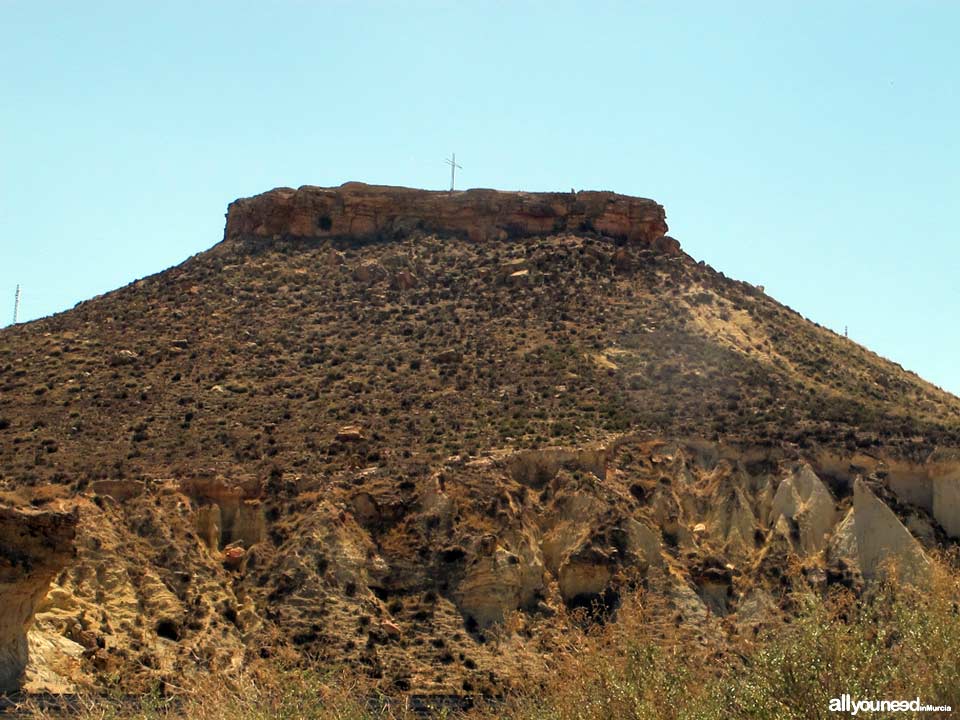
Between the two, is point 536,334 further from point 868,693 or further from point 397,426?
point 868,693

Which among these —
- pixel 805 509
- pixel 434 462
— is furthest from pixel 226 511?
pixel 805 509

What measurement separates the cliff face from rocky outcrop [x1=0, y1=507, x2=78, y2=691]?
33195 mm

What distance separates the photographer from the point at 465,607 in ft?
158

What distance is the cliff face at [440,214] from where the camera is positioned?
244 feet

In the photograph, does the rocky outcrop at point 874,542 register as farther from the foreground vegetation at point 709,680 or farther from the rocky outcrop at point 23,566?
the rocky outcrop at point 23,566

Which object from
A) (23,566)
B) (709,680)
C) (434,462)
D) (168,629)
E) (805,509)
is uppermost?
(434,462)

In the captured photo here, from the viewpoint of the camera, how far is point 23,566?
4175cm

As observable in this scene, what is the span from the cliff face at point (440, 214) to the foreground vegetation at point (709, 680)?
34.4m

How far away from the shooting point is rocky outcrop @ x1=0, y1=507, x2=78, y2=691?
4050 centimetres

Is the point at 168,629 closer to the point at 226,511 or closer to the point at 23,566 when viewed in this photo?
the point at 23,566

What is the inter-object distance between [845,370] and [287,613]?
26919mm

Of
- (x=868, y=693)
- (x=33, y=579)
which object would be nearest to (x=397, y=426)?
(x=33, y=579)

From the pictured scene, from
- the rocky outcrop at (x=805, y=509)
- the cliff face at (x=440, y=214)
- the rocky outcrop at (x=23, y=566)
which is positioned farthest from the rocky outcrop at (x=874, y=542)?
the cliff face at (x=440, y=214)

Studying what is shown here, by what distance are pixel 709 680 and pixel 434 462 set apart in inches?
840
